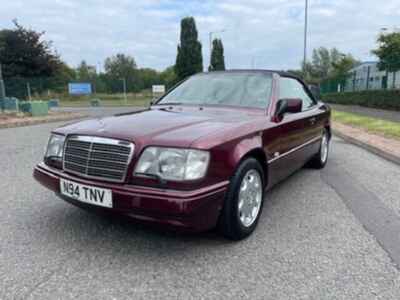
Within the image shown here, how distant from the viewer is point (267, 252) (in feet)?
8.57

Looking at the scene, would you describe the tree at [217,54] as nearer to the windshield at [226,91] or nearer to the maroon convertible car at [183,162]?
the windshield at [226,91]

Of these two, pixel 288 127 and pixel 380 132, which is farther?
pixel 380 132

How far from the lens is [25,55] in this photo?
100 feet

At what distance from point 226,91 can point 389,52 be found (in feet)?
66.3

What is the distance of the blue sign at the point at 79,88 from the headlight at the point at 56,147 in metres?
35.9

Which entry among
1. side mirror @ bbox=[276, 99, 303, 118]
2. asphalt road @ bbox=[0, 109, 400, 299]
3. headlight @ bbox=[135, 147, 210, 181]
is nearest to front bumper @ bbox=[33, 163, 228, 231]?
headlight @ bbox=[135, 147, 210, 181]

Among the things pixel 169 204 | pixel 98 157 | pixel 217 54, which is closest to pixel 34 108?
pixel 98 157

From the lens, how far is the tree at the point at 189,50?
33719 mm

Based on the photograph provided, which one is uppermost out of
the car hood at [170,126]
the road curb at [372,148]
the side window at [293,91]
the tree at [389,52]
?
the tree at [389,52]

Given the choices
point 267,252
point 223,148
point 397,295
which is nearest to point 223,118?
point 223,148

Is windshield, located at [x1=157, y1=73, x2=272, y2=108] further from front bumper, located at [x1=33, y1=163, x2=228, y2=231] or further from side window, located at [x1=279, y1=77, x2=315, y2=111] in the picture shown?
front bumper, located at [x1=33, y1=163, x2=228, y2=231]

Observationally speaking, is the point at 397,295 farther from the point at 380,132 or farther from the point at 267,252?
the point at 380,132

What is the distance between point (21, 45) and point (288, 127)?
33595mm

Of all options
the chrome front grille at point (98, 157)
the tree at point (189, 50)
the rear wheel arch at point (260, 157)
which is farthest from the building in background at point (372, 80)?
the chrome front grille at point (98, 157)
